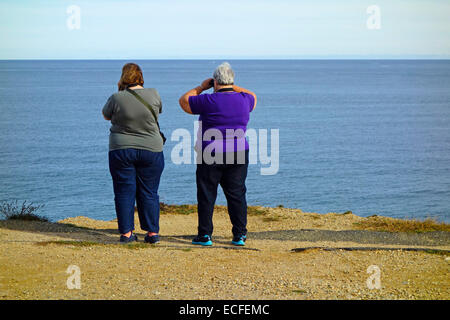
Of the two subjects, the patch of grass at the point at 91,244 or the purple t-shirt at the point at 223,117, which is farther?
the patch of grass at the point at 91,244

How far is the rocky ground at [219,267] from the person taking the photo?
571 centimetres

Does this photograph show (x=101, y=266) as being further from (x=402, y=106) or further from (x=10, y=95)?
(x=10, y=95)

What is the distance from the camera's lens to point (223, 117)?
7387 mm

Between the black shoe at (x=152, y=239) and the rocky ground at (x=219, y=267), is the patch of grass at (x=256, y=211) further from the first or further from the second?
the black shoe at (x=152, y=239)

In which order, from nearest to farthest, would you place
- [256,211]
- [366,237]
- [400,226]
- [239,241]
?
[239,241] < [366,237] < [400,226] < [256,211]

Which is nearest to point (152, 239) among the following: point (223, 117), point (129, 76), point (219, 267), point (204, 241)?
point (204, 241)

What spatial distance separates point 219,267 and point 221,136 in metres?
1.79

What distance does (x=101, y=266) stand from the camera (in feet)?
21.9

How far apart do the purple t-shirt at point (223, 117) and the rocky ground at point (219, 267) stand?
4.94ft

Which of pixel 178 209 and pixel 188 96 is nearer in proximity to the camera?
pixel 188 96

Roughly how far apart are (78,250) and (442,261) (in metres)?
4.83

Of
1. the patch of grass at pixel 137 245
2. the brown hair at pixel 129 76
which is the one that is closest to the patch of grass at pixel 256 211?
the patch of grass at pixel 137 245

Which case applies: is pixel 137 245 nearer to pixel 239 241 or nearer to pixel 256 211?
pixel 239 241

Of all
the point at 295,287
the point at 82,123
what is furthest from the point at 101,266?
the point at 82,123
